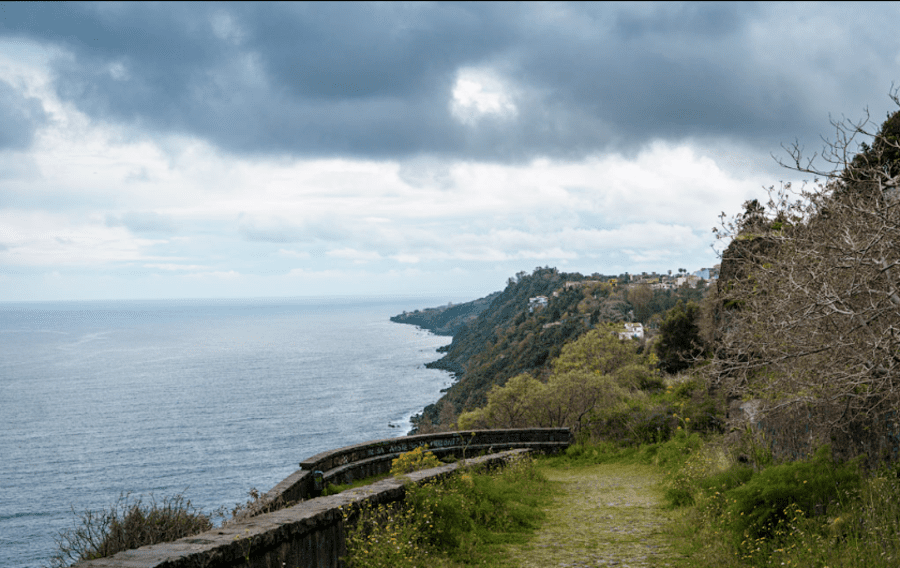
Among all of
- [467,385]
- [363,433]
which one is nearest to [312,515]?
[363,433]

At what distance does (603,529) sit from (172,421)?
8222 centimetres

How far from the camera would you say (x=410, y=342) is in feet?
618

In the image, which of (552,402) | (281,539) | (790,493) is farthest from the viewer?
(552,402)

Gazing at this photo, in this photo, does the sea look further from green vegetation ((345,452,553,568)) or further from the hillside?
green vegetation ((345,452,553,568))

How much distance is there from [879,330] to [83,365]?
495ft

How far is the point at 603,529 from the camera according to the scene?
8.66 metres

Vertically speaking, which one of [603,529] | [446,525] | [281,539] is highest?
[281,539]

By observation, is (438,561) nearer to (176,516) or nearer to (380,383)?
(176,516)

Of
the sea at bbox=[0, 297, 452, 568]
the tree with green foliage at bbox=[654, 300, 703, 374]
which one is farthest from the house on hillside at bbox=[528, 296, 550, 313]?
the tree with green foliage at bbox=[654, 300, 703, 374]

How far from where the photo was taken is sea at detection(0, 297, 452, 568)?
52250mm

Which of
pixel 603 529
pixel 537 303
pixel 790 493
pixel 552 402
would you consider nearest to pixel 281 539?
pixel 603 529

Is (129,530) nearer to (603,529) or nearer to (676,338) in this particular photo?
(603,529)

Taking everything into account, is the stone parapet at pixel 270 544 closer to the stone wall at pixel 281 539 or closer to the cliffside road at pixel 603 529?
the stone wall at pixel 281 539

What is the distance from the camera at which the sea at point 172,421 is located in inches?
2057
